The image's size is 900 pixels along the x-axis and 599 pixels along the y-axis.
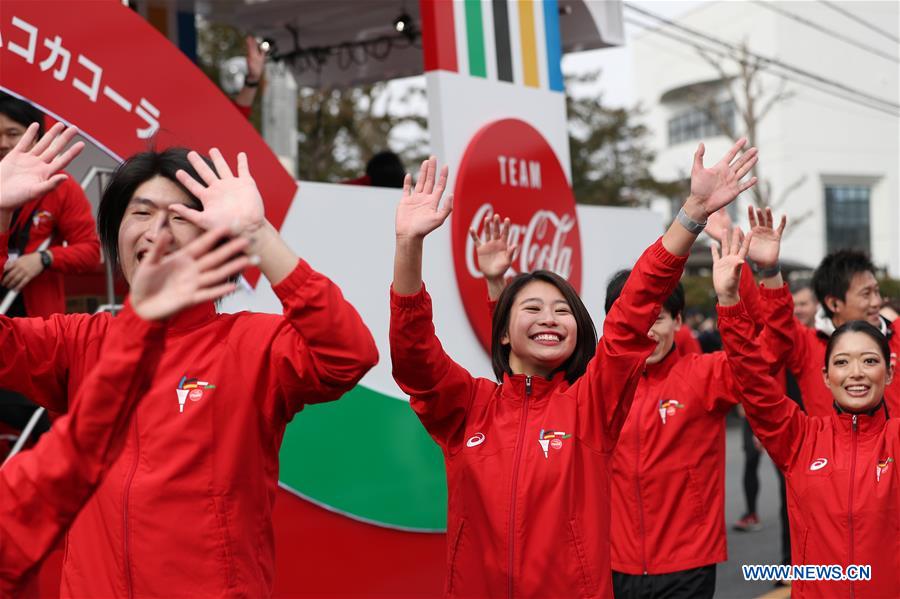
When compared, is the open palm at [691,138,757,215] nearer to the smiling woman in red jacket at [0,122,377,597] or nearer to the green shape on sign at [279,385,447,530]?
the smiling woman in red jacket at [0,122,377,597]

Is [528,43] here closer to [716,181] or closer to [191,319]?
[716,181]

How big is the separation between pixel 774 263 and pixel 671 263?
1603 mm

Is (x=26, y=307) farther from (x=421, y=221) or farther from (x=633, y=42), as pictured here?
(x=633, y=42)

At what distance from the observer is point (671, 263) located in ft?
9.40

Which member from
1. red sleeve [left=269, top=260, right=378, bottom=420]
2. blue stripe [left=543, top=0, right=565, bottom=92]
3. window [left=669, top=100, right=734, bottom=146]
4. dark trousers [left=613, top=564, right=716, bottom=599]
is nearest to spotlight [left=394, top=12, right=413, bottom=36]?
blue stripe [left=543, top=0, right=565, bottom=92]

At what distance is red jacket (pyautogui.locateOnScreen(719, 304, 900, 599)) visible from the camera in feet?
12.0

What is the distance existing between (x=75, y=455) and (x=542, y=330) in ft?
5.35

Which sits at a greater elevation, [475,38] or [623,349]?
[475,38]

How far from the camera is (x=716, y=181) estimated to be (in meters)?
2.99

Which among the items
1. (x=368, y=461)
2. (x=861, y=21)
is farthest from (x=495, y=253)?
(x=861, y=21)

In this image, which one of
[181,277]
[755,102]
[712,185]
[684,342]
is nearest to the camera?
[181,277]

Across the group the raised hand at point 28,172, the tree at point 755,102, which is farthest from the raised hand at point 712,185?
the tree at point 755,102

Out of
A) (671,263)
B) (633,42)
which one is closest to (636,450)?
(671,263)

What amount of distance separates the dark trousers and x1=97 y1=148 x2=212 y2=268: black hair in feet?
8.27
